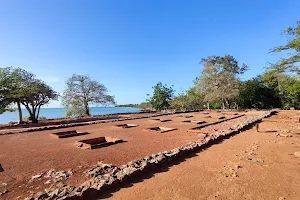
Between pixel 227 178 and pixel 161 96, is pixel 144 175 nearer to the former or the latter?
pixel 227 178

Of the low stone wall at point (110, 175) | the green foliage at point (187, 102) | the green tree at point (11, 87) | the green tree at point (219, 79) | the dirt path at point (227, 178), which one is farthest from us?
the green foliage at point (187, 102)

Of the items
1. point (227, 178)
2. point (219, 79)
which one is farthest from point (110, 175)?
point (219, 79)

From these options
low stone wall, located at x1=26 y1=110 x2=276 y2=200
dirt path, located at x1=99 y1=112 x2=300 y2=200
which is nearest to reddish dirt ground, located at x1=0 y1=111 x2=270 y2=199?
low stone wall, located at x1=26 y1=110 x2=276 y2=200

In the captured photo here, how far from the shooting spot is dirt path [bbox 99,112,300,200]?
322 centimetres

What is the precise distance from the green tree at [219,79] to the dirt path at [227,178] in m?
19.7

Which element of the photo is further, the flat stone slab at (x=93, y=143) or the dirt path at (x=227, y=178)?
the flat stone slab at (x=93, y=143)

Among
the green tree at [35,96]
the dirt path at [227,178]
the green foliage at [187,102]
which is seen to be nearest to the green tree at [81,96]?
the green tree at [35,96]

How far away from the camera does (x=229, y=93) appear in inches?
961

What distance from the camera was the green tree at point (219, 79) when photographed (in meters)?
24.6

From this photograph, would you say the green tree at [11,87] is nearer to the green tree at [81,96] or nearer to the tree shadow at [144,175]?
the green tree at [81,96]

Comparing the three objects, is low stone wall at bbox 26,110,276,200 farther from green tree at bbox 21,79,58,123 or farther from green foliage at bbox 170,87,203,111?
green foliage at bbox 170,87,203,111

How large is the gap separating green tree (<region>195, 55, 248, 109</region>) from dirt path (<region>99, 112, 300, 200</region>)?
64.7 feet

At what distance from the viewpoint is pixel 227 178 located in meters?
3.83

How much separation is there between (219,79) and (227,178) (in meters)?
23.2
